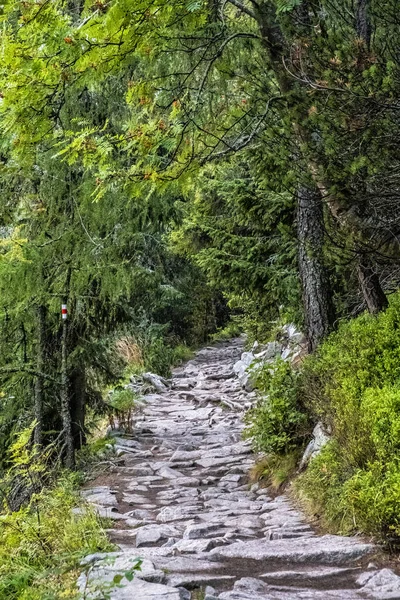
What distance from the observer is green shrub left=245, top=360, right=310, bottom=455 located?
667cm

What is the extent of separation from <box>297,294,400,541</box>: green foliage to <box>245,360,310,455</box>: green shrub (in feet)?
1.89

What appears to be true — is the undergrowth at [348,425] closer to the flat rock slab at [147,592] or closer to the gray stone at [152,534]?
the gray stone at [152,534]

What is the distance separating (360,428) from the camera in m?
4.42

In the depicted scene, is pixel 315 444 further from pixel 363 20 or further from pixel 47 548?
pixel 363 20

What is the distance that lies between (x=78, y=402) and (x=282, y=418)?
3.26 m

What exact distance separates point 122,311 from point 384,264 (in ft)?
14.0

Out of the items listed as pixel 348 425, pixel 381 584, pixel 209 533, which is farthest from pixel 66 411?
→ pixel 381 584

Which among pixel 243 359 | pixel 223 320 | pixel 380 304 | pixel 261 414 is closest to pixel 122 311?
pixel 261 414

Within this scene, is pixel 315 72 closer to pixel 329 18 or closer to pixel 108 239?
pixel 329 18

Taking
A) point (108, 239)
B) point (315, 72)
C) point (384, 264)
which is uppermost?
point (315, 72)

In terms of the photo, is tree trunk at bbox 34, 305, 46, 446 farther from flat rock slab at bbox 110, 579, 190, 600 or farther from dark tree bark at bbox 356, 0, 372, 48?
dark tree bark at bbox 356, 0, 372, 48

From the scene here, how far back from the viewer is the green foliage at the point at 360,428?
383 centimetres

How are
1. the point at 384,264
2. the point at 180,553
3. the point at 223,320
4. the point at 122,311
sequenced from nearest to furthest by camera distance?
1. the point at 180,553
2. the point at 384,264
3. the point at 122,311
4. the point at 223,320

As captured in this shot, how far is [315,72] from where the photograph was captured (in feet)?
15.6
